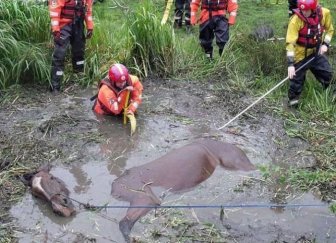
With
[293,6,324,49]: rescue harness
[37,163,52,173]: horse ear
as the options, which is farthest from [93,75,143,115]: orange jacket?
[293,6,324,49]: rescue harness

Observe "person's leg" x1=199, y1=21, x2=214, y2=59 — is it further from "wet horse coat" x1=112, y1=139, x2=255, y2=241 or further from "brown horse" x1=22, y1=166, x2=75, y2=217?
"brown horse" x1=22, y1=166, x2=75, y2=217

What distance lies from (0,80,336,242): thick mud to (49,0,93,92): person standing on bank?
1.14 ft

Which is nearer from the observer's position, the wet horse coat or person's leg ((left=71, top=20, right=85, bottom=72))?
the wet horse coat

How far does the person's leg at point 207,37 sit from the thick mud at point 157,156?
89 cm

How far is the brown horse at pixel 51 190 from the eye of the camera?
4.75m

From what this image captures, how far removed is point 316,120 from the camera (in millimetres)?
6699

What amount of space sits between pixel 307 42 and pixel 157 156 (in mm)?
2469

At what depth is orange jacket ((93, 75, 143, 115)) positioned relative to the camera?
641 centimetres

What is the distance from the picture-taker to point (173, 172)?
523 cm

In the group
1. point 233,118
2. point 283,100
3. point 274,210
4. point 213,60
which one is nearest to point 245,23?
point 213,60

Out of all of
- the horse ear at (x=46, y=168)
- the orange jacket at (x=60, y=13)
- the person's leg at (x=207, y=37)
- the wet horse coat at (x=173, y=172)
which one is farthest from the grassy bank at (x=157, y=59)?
the horse ear at (x=46, y=168)

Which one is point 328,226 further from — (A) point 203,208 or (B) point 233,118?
(B) point 233,118

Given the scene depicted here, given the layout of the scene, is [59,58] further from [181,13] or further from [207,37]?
[181,13]

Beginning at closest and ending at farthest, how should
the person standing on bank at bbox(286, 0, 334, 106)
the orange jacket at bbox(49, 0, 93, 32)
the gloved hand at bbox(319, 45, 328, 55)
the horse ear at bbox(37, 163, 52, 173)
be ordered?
1. the horse ear at bbox(37, 163, 52, 173)
2. the person standing on bank at bbox(286, 0, 334, 106)
3. the gloved hand at bbox(319, 45, 328, 55)
4. the orange jacket at bbox(49, 0, 93, 32)
